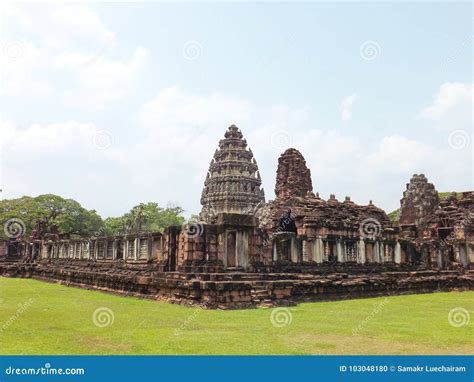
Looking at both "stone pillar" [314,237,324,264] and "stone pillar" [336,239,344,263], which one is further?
"stone pillar" [336,239,344,263]

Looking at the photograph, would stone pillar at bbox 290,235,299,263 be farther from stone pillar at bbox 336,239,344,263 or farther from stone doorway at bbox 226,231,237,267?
stone doorway at bbox 226,231,237,267

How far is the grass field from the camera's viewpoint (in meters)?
7.40

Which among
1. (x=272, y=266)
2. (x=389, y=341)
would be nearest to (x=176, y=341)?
(x=389, y=341)

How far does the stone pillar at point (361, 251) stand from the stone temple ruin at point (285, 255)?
0.05 metres

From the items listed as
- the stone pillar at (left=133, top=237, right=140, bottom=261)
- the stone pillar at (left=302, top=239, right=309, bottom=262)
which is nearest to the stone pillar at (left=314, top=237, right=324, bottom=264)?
the stone pillar at (left=302, top=239, right=309, bottom=262)

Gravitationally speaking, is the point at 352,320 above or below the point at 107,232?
below

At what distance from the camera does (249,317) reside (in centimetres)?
1100

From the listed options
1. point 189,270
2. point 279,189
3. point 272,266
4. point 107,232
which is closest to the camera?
point 189,270

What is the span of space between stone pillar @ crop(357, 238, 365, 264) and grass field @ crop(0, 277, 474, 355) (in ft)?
30.5

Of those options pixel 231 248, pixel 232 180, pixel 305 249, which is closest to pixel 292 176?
pixel 305 249

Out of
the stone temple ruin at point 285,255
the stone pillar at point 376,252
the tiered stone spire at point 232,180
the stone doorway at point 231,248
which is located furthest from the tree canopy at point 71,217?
the stone doorway at point 231,248

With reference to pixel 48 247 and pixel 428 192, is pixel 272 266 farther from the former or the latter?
pixel 428 192

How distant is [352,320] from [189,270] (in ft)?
19.8

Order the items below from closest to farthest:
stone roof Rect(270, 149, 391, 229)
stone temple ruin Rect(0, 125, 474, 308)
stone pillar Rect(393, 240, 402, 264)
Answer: stone temple ruin Rect(0, 125, 474, 308) < stone pillar Rect(393, 240, 402, 264) < stone roof Rect(270, 149, 391, 229)
